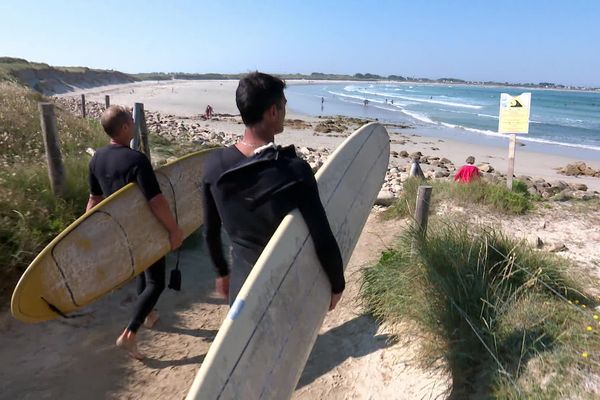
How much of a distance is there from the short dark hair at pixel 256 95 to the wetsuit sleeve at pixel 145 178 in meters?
1.46

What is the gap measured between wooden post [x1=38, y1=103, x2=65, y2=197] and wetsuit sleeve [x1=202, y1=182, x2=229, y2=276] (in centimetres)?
288

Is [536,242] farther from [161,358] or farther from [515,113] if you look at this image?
[161,358]

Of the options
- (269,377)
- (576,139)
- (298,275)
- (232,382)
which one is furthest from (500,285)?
(576,139)

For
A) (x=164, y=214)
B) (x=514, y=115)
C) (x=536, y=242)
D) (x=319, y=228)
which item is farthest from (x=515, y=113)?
(x=319, y=228)

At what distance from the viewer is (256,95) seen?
1.70m

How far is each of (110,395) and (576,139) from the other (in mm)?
26496

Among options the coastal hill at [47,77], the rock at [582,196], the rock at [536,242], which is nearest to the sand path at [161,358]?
the rock at [536,242]

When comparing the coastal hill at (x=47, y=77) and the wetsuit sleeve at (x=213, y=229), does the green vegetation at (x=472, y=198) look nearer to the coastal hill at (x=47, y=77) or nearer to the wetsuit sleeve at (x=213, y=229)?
the wetsuit sleeve at (x=213, y=229)

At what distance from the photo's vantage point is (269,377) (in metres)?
1.85

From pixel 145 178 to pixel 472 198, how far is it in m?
4.52

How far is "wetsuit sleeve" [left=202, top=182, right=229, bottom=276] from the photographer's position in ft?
6.59

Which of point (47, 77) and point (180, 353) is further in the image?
point (47, 77)

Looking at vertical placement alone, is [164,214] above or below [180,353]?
above

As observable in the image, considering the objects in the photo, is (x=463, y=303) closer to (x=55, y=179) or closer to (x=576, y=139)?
(x=55, y=179)
